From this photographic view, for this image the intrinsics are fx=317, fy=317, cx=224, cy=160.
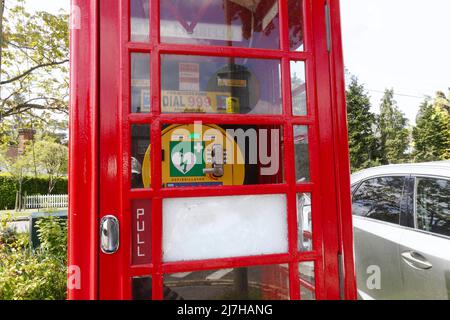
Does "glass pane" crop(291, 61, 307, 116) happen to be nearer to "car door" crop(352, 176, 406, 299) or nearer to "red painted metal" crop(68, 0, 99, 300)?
"red painted metal" crop(68, 0, 99, 300)

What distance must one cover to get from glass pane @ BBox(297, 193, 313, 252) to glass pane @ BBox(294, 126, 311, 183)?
0.09 metres

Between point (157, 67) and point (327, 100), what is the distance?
848mm

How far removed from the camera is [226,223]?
147 cm

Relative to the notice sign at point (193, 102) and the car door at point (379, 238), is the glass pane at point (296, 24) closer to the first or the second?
the notice sign at point (193, 102)

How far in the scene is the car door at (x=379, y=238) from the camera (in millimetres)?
2656

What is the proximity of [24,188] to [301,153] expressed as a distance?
22837 mm

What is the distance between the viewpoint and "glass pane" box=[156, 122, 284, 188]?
1502 mm

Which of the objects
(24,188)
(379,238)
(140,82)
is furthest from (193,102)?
(24,188)

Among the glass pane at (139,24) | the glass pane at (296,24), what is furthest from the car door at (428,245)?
the glass pane at (139,24)

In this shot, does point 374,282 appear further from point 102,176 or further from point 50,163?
point 50,163

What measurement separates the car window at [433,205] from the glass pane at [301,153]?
154cm

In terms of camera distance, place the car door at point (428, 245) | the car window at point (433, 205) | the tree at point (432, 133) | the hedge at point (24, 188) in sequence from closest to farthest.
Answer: the car door at point (428, 245), the car window at point (433, 205), the hedge at point (24, 188), the tree at point (432, 133)

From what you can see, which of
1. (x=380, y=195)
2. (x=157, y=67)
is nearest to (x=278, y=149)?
(x=157, y=67)

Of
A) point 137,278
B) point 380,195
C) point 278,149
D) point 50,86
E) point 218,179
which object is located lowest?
point 137,278
